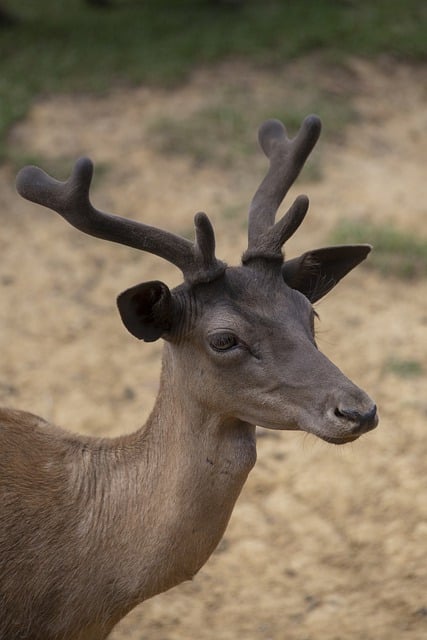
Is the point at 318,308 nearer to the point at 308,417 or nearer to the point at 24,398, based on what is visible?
the point at 24,398

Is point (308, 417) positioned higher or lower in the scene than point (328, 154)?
lower

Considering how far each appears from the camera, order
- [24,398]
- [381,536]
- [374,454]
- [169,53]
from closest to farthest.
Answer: [381,536], [374,454], [24,398], [169,53]

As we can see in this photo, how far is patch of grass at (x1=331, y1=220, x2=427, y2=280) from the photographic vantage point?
8195mm

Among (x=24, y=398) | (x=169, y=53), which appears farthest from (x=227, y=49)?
(x=24, y=398)

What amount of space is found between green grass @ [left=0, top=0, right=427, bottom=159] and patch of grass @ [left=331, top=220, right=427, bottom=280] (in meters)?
3.17

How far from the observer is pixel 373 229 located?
854 cm

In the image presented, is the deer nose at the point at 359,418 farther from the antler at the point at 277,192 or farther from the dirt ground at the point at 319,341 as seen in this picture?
the dirt ground at the point at 319,341

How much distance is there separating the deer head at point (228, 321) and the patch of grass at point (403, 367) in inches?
122

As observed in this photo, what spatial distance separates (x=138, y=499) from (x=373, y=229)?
502 cm

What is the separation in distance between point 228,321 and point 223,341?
8cm

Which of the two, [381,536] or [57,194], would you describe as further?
[381,536]

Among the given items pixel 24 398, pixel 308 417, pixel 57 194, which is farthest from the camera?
pixel 24 398

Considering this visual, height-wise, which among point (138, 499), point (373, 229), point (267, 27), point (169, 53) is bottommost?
point (138, 499)

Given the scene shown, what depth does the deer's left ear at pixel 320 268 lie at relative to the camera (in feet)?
13.8
